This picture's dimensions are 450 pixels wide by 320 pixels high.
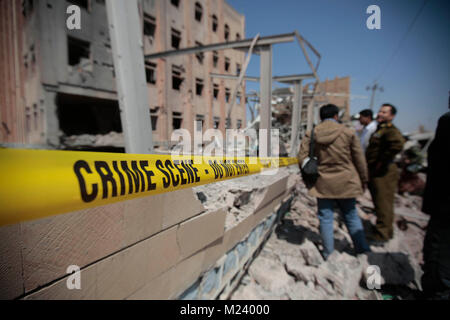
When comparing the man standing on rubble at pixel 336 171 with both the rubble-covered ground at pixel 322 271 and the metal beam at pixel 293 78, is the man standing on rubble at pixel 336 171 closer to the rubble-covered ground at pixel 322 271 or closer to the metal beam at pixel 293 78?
the rubble-covered ground at pixel 322 271

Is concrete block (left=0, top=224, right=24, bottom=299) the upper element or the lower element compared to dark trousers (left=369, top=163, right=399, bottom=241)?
upper

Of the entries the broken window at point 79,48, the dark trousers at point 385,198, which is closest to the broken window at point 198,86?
the broken window at point 79,48

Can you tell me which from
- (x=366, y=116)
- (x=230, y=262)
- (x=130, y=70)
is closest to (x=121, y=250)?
(x=230, y=262)

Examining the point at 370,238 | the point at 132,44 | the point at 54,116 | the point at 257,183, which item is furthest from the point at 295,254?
the point at 54,116

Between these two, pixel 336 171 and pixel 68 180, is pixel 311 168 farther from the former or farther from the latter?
pixel 68 180

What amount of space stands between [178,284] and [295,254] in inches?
83.9

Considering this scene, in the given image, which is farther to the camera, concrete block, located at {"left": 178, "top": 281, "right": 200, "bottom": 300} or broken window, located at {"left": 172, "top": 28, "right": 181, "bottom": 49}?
broken window, located at {"left": 172, "top": 28, "right": 181, "bottom": 49}

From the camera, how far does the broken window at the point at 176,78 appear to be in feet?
44.0

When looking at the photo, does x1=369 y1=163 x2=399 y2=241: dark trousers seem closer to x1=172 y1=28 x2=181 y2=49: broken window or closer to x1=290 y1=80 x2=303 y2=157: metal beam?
x1=290 y1=80 x2=303 y2=157: metal beam

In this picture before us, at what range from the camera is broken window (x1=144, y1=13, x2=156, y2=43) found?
1181 cm

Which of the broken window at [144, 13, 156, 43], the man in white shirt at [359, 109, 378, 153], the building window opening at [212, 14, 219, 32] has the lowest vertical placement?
the man in white shirt at [359, 109, 378, 153]

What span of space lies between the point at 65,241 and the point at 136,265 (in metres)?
0.47

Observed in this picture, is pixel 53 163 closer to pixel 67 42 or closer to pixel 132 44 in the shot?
pixel 132 44

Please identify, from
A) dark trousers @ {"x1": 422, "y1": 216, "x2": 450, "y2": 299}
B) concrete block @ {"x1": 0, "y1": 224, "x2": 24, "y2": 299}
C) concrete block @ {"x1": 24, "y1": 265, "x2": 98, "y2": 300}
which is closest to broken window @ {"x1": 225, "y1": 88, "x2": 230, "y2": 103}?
dark trousers @ {"x1": 422, "y1": 216, "x2": 450, "y2": 299}
